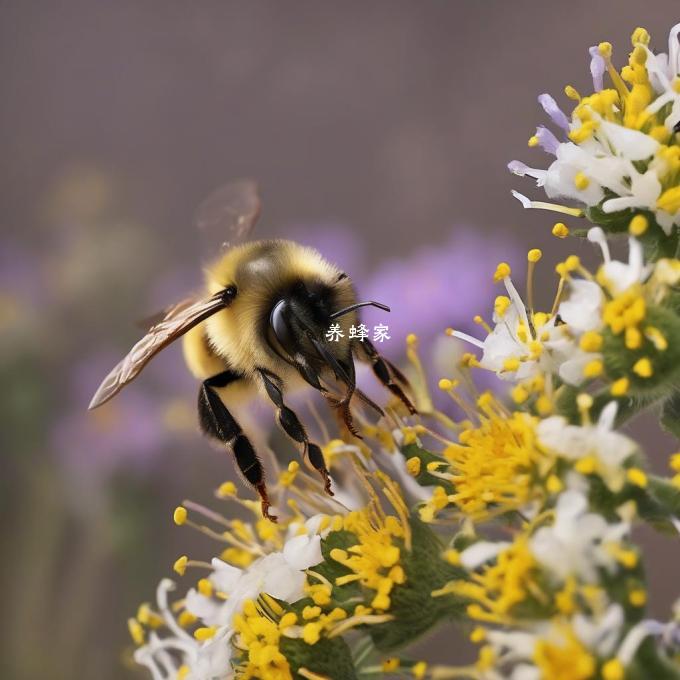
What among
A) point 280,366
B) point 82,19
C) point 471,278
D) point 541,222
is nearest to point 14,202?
point 82,19

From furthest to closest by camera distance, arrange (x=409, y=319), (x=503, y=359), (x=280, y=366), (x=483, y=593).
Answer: (x=409, y=319)
(x=280, y=366)
(x=503, y=359)
(x=483, y=593)

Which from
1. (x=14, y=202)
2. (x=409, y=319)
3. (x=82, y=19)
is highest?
(x=82, y=19)

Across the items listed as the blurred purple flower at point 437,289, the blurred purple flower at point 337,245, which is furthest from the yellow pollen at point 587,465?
the blurred purple flower at point 337,245

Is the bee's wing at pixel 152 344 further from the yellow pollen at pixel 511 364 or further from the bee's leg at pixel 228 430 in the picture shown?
the yellow pollen at pixel 511 364

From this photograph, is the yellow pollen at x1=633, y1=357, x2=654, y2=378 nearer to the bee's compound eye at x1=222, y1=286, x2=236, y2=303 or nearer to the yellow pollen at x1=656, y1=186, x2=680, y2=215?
the yellow pollen at x1=656, y1=186, x2=680, y2=215

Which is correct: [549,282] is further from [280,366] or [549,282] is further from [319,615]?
[319,615]

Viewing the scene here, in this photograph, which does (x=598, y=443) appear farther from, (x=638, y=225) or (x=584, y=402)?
(x=638, y=225)

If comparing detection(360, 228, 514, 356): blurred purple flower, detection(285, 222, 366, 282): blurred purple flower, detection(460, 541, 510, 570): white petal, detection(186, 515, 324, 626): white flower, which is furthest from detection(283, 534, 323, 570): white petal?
detection(285, 222, 366, 282): blurred purple flower
